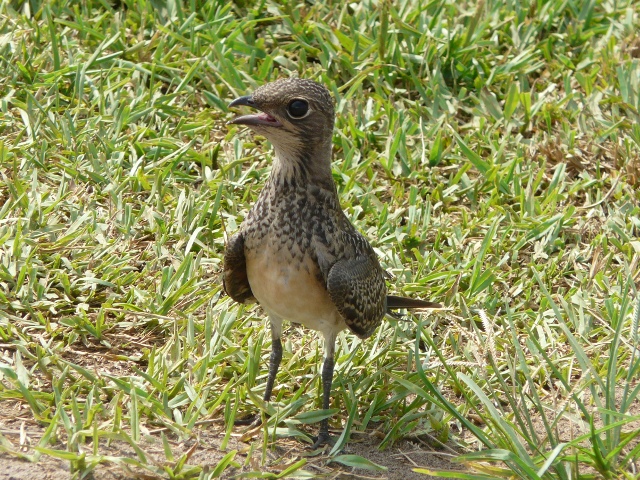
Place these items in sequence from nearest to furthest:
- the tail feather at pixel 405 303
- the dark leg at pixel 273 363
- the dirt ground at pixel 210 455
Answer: the dirt ground at pixel 210 455 → the dark leg at pixel 273 363 → the tail feather at pixel 405 303

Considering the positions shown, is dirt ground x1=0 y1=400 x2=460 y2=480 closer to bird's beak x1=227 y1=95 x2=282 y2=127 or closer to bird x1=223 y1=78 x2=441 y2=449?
bird x1=223 y1=78 x2=441 y2=449

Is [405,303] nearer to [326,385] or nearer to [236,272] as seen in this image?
[326,385]

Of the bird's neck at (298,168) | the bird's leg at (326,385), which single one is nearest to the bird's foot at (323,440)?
the bird's leg at (326,385)

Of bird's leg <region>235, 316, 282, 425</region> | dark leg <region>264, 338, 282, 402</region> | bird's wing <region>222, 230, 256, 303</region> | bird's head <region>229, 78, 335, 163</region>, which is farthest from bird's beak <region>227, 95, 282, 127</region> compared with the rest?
dark leg <region>264, 338, 282, 402</region>

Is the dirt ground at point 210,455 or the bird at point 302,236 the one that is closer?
the dirt ground at point 210,455

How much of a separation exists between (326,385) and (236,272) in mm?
729

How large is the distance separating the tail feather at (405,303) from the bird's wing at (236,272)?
2.62 ft

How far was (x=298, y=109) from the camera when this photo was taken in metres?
4.98

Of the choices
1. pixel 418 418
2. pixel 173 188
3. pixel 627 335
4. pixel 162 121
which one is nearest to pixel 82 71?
pixel 162 121

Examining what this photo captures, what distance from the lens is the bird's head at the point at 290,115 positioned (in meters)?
4.94

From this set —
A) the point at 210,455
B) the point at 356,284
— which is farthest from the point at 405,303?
the point at 210,455

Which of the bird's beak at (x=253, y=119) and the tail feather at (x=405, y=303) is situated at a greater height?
the bird's beak at (x=253, y=119)

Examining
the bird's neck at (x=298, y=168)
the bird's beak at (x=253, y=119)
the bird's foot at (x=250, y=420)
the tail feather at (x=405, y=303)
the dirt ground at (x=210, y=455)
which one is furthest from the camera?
the tail feather at (x=405, y=303)

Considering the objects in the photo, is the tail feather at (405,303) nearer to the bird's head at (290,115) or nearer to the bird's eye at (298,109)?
the bird's head at (290,115)
